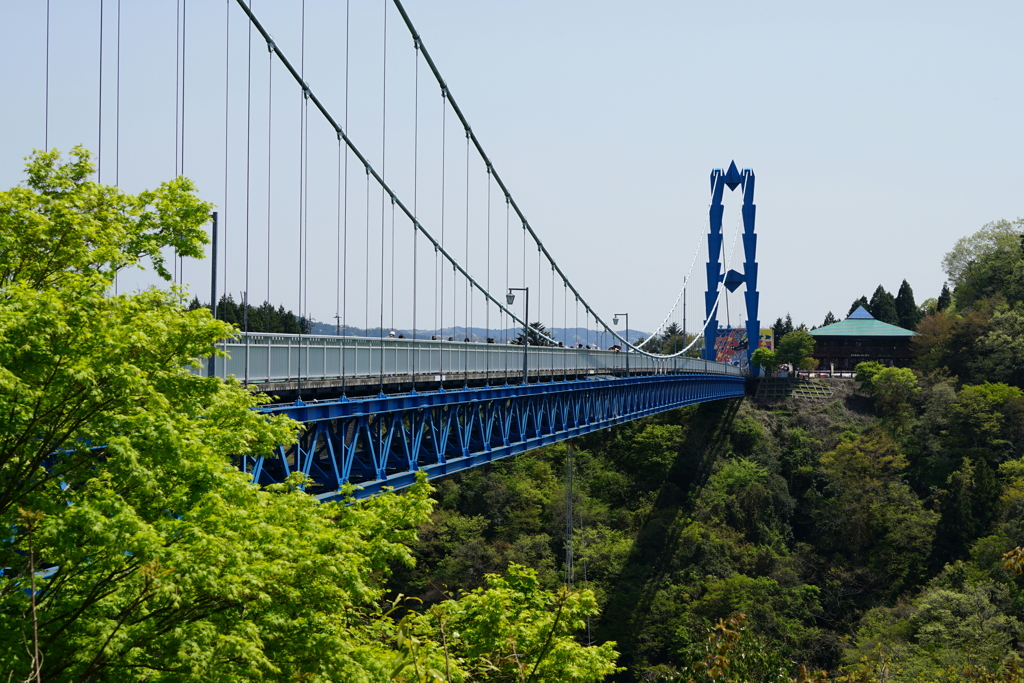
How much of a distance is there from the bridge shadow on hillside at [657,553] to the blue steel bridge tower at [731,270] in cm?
1327

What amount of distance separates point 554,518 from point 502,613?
1469 inches

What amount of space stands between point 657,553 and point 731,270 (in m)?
43.7

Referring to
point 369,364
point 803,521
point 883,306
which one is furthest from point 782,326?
point 369,364

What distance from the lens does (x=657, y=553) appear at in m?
52.2

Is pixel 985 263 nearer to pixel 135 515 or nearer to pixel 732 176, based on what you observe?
pixel 732 176

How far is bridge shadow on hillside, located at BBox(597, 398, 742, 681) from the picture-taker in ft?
147

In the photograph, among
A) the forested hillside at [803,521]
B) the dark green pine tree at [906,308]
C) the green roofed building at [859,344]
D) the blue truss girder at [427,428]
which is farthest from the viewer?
the dark green pine tree at [906,308]

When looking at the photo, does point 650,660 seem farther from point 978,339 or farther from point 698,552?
point 978,339

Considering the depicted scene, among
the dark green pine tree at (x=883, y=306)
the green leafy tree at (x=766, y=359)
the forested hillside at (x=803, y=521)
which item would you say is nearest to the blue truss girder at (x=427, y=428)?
the forested hillside at (x=803, y=521)

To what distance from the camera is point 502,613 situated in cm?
1758

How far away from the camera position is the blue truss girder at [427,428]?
18141 mm

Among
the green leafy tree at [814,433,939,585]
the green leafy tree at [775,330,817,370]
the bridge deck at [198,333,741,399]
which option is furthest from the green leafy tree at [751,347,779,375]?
the bridge deck at [198,333,741,399]

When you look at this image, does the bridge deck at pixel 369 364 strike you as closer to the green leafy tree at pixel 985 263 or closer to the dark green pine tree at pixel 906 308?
the green leafy tree at pixel 985 263

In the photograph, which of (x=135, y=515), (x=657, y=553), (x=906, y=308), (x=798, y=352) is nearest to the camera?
(x=135, y=515)
